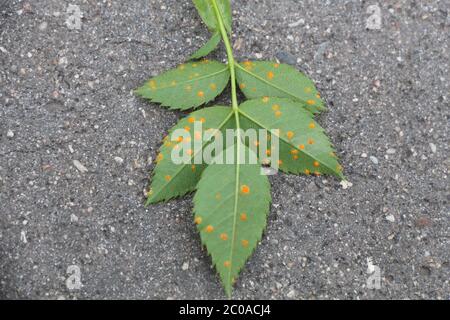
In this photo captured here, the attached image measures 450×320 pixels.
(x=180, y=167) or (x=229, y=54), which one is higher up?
(x=229, y=54)

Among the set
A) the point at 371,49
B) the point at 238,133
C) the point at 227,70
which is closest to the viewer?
the point at 238,133

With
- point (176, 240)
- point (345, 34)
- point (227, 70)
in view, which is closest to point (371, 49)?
point (345, 34)

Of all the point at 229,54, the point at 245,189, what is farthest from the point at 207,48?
the point at 245,189

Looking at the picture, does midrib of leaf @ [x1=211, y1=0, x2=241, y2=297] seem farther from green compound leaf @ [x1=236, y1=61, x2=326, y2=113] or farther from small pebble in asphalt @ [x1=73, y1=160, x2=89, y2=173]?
small pebble in asphalt @ [x1=73, y1=160, x2=89, y2=173]

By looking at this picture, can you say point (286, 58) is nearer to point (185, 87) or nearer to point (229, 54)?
point (229, 54)

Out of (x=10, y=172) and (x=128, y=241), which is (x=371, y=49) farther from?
(x=10, y=172)

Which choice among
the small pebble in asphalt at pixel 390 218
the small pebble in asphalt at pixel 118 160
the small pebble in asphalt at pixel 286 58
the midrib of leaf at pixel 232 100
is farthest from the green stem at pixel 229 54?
the small pebble in asphalt at pixel 390 218
